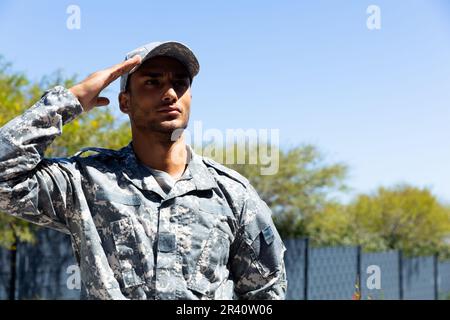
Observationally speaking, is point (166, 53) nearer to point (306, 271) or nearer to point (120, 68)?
point (120, 68)

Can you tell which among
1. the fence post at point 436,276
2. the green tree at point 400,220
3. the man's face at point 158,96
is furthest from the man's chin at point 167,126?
the fence post at point 436,276

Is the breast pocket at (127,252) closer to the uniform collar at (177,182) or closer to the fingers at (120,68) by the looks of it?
the uniform collar at (177,182)

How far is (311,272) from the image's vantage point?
11.4m

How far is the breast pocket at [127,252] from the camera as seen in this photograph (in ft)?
7.44

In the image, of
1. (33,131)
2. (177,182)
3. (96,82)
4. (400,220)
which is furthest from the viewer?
(400,220)

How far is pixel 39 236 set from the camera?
30.9 feet

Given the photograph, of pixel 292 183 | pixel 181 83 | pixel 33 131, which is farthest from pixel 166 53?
pixel 292 183

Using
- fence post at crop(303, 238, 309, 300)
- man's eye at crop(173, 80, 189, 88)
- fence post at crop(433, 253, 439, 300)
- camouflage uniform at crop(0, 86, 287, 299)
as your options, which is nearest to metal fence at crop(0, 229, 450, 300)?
fence post at crop(303, 238, 309, 300)

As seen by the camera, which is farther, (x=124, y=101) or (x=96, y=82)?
(x=124, y=101)

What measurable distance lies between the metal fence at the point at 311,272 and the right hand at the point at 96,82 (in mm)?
3743

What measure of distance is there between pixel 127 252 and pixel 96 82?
643 mm

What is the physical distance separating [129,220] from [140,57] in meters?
0.63

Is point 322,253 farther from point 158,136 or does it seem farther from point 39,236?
point 158,136
